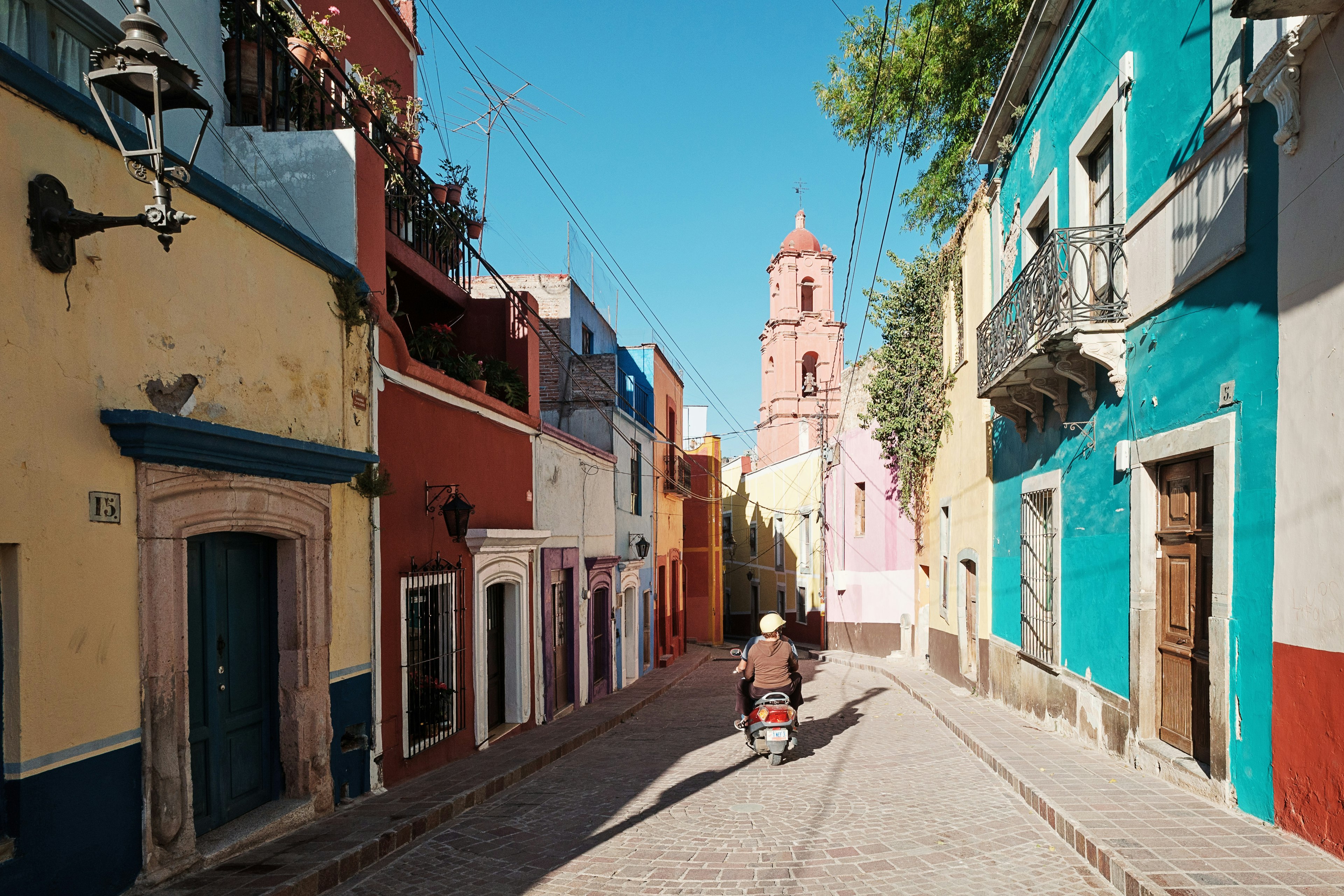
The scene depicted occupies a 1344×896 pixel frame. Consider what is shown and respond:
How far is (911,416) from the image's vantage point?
18.7 meters

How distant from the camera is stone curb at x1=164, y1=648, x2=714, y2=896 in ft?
17.3

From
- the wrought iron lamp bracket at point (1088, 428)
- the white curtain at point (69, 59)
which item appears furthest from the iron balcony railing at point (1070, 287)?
the white curtain at point (69, 59)

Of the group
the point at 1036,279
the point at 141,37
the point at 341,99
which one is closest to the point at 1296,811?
the point at 1036,279

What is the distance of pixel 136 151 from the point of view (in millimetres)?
4410

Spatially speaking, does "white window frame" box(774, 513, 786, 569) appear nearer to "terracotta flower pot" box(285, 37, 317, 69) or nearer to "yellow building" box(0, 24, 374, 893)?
"terracotta flower pot" box(285, 37, 317, 69)

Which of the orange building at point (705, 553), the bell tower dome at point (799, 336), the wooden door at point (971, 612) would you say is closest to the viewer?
the wooden door at point (971, 612)

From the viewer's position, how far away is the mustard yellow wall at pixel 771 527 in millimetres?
33000

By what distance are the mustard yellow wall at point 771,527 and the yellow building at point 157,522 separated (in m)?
24.8

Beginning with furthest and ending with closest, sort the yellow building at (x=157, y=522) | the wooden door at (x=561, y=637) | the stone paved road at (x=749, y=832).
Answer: the wooden door at (x=561, y=637) < the stone paved road at (x=749, y=832) < the yellow building at (x=157, y=522)

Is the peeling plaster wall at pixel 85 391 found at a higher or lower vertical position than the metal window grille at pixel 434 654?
higher

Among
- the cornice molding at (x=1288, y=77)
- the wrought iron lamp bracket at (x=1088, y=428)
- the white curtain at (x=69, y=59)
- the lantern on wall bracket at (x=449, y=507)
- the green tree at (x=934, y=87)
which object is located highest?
the green tree at (x=934, y=87)

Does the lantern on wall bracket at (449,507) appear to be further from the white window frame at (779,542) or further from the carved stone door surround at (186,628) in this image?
the white window frame at (779,542)

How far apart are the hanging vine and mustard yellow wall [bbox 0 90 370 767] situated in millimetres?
12354

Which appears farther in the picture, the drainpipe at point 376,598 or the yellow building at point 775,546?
the yellow building at point 775,546
